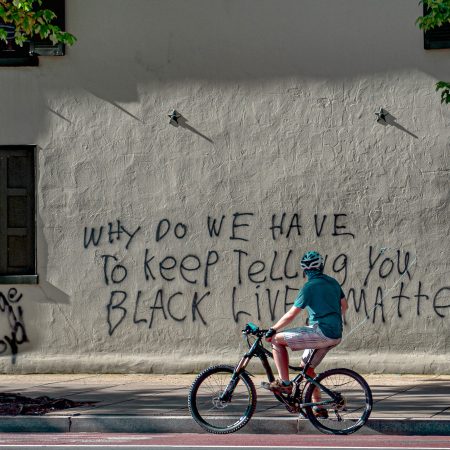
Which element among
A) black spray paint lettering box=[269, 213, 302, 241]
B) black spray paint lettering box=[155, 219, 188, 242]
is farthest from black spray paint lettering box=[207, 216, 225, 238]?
black spray paint lettering box=[269, 213, 302, 241]

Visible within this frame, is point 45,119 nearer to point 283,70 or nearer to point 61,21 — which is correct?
point 61,21

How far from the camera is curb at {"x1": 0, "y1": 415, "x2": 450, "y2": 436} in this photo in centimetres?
998

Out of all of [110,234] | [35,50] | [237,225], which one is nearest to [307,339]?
[237,225]

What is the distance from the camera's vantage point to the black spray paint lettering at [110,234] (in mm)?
14430

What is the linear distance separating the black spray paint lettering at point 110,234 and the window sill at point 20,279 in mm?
806

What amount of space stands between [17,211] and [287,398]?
6.08 meters

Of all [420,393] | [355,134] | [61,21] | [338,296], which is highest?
[61,21]

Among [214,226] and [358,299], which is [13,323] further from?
[358,299]

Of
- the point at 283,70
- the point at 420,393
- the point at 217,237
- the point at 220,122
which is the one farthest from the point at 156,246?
the point at 420,393

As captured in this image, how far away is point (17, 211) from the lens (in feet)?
48.1

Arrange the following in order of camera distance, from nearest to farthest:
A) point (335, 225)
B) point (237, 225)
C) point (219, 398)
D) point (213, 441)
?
1. point (213, 441)
2. point (219, 398)
3. point (335, 225)
4. point (237, 225)

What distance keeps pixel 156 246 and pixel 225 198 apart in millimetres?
1108

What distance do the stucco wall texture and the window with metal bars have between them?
0.64ft

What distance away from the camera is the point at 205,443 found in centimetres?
961
